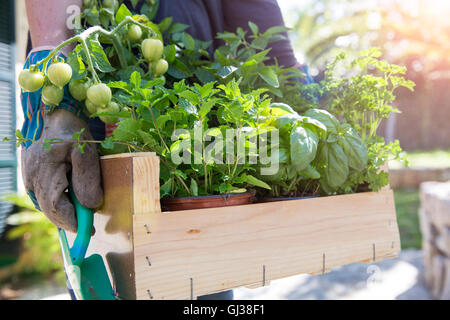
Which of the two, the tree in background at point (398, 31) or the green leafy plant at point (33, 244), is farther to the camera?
the tree in background at point (398, 31)

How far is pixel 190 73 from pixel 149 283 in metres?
0.49

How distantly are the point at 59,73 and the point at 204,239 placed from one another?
0.36m

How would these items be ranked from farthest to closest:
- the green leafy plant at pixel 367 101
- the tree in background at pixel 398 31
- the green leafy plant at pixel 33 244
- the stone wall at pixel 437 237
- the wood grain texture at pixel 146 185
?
the tree in background at pixel 398 31, the green leafy plant at pixel 33 244, the stone wall at pixel 437 237, the green leafy plant at pixel 367 101, the wood grain texture at pixel 146 185

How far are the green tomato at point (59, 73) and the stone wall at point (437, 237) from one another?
2.67m

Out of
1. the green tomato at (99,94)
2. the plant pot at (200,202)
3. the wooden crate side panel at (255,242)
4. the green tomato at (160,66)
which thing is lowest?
the wooden crate side panel at (255,242)

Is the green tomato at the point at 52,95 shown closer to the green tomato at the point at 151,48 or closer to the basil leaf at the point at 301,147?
the green tomato at the point at 151,48

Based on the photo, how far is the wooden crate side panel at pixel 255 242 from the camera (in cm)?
64

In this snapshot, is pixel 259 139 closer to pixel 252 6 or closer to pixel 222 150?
pixel 222 150

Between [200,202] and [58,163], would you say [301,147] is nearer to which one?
[200,202]

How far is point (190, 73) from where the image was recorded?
36.4 inches

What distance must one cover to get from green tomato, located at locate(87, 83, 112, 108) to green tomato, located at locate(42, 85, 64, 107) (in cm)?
6

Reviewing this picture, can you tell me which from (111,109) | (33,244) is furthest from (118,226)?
(33,244)

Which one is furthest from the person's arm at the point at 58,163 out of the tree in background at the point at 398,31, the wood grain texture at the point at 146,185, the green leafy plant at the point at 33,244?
the tree in background at the point at 398,31

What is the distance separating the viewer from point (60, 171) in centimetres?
71
